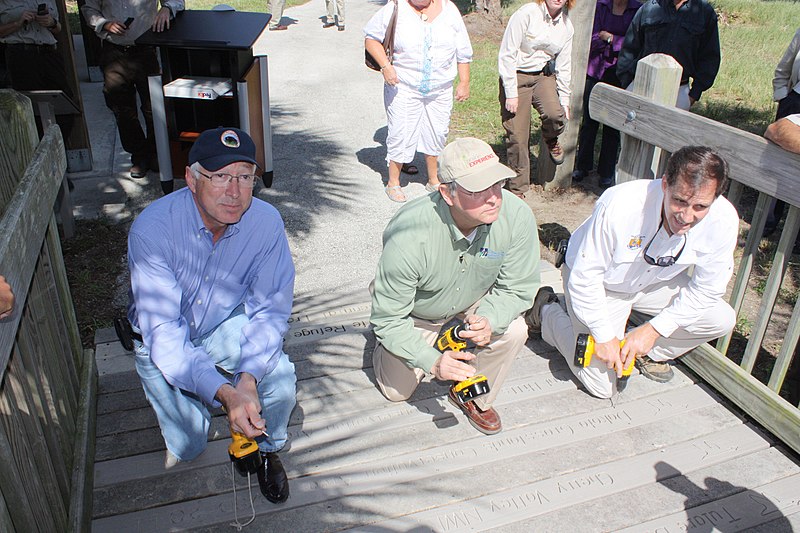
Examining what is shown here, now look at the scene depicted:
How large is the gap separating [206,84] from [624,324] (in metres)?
3.78

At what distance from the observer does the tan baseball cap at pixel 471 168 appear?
2.97 metres

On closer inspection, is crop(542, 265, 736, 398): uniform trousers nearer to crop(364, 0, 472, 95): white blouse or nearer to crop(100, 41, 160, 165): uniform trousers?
crop(364, 0, 472, 95): white blouse

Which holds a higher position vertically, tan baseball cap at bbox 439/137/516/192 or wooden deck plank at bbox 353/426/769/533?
tan baseball cap at bbox 439/137/516/192

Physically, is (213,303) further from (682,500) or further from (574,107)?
(574,107)

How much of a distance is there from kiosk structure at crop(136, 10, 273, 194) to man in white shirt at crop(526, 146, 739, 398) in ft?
10.4

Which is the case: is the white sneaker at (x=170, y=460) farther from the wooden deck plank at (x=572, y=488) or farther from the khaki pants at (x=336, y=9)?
the khaki pants at (x=336, y=9)

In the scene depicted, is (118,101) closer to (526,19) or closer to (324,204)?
(324,204)

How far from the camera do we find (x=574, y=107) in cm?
645

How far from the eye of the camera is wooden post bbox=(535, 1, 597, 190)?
20.0 ft

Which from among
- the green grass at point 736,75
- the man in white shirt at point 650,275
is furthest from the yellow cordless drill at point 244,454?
the green grass at point 736,75

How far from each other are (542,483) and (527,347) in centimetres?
110

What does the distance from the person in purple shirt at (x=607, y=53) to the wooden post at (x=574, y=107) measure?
16cm

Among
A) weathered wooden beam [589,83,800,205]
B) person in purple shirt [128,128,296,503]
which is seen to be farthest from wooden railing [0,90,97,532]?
weathered wooden beam [589,83,800,205]

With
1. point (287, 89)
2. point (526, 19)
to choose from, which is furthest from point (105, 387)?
point (287, 89)
